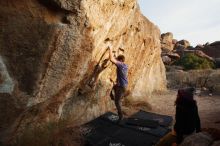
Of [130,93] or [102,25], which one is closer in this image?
[102,25]

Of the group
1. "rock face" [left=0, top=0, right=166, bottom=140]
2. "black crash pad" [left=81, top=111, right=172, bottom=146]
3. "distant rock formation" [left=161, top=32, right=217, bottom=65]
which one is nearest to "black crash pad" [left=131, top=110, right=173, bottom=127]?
"black crash pad" [left=81, top=111, right=172, bottom=146]

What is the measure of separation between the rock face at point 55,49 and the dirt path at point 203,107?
3919 mm

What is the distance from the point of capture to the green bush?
88.0ft

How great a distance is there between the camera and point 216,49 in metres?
35.4

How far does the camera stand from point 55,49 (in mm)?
6078

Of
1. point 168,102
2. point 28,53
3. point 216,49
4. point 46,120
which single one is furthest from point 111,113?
point 216,49

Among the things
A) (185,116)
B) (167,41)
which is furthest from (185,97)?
(167,41)

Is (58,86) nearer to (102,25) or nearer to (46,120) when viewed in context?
(46,120)

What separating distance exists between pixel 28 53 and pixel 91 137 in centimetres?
277

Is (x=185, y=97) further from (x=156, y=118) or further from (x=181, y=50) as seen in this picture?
(x=181, y=50)

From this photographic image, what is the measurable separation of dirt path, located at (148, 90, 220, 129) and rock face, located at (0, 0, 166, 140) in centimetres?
392

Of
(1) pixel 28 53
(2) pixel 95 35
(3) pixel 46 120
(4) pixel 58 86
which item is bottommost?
(3) pixel 46 120

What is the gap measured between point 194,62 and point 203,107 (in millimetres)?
15264

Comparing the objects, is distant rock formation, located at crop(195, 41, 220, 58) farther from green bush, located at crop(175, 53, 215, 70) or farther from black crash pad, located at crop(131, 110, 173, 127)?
black crash pad, located at crop(131, 110, 173, 127)
